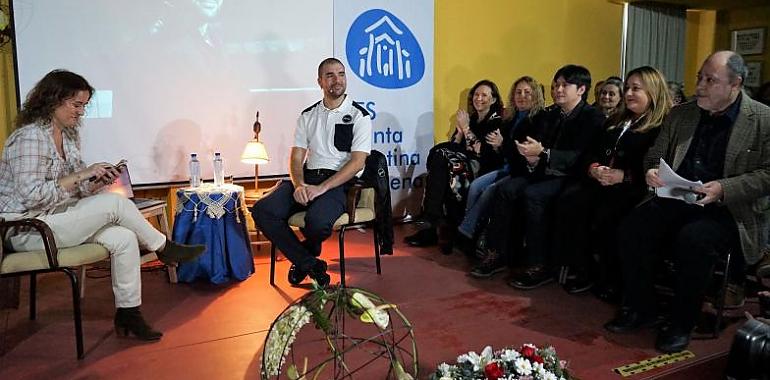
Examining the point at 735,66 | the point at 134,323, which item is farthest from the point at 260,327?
the point at 735,66

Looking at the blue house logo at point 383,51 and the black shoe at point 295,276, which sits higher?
the blue house logo at point 383,51

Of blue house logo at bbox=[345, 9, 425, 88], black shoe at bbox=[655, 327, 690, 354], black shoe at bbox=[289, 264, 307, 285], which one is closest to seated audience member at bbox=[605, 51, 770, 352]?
black shoe at bbox=[655, 327, 690, 354]

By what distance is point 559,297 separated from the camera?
3.56 m

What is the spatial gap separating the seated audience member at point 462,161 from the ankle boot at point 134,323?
2.15 metres

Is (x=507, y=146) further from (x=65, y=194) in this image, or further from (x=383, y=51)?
(x=65, y=194)

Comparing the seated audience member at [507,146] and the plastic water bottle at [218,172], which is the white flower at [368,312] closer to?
the seated audience member at [507,146]

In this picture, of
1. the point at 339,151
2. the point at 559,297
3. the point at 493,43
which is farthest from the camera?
the point at 493,43

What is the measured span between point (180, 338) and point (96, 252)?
0.53 metres

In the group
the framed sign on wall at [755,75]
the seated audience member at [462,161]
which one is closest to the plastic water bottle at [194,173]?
the seated audience member at [462,161]

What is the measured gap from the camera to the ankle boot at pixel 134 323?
2971mm

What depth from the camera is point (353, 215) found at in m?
3.70

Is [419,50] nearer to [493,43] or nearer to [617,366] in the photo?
[493,43]

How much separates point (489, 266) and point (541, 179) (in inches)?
23.1

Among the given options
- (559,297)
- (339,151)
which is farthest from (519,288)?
(339,151)
